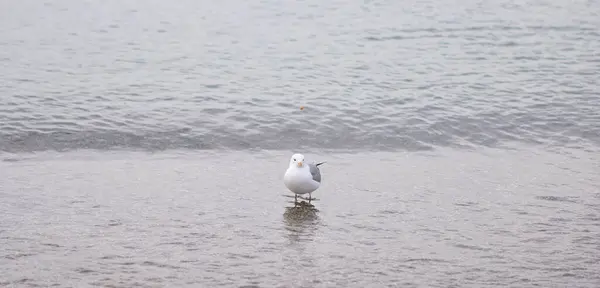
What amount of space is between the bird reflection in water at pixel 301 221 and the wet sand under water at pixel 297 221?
0.07ft

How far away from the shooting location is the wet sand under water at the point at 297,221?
28.6ft

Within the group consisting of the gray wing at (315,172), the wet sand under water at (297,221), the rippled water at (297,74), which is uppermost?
the rippled water at (297,74)

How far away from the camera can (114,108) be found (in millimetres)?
15656

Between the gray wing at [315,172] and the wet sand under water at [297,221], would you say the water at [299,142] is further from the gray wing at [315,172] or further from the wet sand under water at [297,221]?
the gray wing at [315,172]

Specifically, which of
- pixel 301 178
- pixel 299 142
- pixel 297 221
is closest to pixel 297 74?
pixel 299 142

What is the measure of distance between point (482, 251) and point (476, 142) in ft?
17.5

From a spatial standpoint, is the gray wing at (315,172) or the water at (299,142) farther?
the gray wing at (315,172)

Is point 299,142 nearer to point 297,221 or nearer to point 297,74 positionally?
point 297,74

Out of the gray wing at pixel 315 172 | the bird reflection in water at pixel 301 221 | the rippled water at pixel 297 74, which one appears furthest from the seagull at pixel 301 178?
the rippled water at pixel 297 74

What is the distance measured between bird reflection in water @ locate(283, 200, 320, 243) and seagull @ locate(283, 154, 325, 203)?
191 millimetres

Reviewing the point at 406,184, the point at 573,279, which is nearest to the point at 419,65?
the point at 406,184

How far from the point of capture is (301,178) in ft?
36.3

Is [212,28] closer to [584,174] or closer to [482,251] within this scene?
[584,174]

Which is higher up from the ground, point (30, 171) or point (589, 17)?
point (589, 17)
